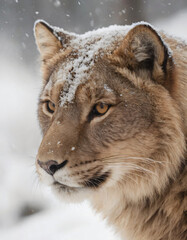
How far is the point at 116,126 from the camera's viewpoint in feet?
8.73

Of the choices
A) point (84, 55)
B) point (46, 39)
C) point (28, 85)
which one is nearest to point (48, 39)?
point (46, 39)

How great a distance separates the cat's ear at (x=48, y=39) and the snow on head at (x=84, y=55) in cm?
25

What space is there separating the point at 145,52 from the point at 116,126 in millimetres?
674

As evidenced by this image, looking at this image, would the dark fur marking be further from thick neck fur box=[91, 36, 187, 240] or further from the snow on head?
the snow on head

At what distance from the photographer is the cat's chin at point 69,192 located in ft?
8.59

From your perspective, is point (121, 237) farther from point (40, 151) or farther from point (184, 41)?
point (184, 41)

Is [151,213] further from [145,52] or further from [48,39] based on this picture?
[48,39]

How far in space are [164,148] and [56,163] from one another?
89 cm

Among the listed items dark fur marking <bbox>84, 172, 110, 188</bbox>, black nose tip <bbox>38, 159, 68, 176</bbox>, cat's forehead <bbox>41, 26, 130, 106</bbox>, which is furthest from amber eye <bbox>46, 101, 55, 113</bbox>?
dark fur marking <bbox>84, 172, 110, 188</bbox>

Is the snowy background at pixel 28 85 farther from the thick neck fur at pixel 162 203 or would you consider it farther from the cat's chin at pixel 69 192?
the cat's chin at pixel 69 192

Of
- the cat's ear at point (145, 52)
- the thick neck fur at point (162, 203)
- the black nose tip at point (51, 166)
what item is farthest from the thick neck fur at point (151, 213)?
the cat's ear at point (145, 52)

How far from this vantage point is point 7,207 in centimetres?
897

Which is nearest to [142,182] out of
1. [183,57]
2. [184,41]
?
[183,57]

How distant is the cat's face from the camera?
256cm
